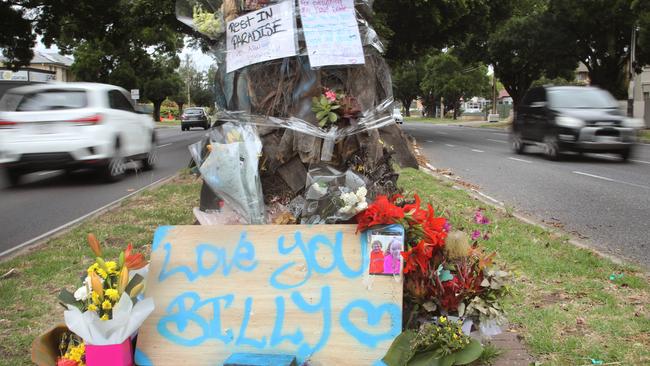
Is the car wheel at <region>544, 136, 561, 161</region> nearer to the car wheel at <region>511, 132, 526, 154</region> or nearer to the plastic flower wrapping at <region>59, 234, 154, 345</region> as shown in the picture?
the car wheel at <region>511, 132, 526, 154</region>

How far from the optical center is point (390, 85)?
3887 mm

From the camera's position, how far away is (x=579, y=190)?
10.6 meters

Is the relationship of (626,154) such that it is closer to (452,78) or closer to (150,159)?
(150,159)

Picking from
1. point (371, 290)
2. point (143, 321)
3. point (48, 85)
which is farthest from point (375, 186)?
point (48, 85)

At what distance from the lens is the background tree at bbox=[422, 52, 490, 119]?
71.2 m

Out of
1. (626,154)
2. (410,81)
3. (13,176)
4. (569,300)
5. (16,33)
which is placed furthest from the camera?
(410,81)

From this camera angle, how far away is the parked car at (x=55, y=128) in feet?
35.9

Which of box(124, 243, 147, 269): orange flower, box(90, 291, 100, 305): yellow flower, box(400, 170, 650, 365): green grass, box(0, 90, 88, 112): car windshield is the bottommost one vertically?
Answer: box(400, 170, 650, 365): green grass

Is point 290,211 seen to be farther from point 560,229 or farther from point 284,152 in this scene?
point 560,229

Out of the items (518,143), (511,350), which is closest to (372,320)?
(511,350)

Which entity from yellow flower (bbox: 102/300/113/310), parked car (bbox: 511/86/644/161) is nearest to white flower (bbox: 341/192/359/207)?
yellow flower (bbox: 102/300/113/310)

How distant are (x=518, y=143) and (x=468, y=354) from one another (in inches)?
664

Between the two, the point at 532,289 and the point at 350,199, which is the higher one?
the point at 350,199

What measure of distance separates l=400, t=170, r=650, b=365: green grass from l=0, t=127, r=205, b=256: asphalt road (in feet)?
17.1
